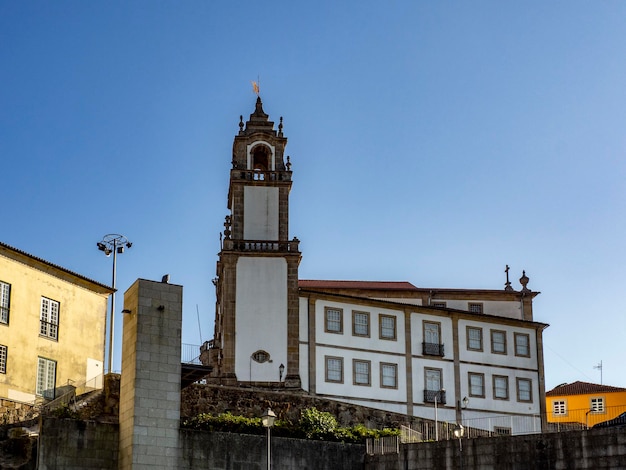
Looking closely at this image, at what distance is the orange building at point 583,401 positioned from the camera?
74.2 metres

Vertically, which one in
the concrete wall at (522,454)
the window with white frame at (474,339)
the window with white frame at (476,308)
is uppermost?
the window with white frame at (476,308)

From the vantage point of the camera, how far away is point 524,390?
61938 millimetres

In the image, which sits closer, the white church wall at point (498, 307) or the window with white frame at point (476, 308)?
the white church wall at point (498, 307)

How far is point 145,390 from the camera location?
33.3 metres

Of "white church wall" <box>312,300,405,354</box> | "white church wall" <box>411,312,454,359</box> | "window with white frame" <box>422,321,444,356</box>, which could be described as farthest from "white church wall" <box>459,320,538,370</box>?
"white church wall" <box>312,300,405,354</box>

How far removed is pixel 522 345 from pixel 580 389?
16.6m

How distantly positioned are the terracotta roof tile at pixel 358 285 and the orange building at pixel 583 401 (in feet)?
48.1

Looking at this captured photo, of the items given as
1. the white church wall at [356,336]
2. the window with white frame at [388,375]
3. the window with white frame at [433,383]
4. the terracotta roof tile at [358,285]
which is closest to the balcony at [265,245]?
the white church wall at [356,336]

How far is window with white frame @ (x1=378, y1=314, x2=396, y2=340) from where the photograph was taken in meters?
58.7

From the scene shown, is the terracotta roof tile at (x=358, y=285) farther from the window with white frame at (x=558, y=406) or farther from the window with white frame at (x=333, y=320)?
the window with white frame at (x=558, y=406)

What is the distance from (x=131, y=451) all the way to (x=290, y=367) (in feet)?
74.4

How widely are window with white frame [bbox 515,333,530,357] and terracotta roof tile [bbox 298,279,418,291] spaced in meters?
7.53

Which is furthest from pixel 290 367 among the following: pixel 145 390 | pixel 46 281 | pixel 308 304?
pixel 145 390

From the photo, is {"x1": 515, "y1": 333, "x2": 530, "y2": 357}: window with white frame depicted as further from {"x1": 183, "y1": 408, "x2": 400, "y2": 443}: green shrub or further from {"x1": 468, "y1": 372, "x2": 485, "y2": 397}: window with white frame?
{"x1": 183, "y1": 408, "x2": 400, "y2": 443}: green shrub
